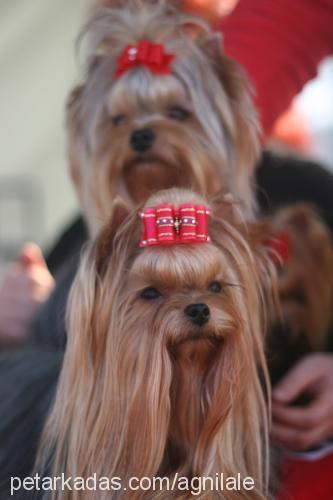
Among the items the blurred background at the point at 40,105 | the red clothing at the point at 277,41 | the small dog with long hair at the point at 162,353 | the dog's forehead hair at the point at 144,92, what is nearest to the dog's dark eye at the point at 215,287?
the small dog with long hair at the point at 162,353

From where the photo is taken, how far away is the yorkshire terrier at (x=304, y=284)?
1800 mm

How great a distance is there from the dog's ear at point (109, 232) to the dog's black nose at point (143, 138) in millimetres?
391

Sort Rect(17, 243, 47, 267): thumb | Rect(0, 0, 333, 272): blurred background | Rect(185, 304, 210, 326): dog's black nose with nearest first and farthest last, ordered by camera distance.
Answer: Rect(185, 304, 210, 326): dog's black nose → Rect(17, 243, 47, 267): thumb → Rect(0, 0, 333, 272): blurred background

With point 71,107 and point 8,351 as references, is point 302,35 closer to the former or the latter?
point 71,107

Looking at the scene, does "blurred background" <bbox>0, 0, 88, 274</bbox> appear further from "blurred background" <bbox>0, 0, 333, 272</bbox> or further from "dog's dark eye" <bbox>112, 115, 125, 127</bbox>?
"dog's dark eye" <bbox>112, 115, 125, 127</bbox>

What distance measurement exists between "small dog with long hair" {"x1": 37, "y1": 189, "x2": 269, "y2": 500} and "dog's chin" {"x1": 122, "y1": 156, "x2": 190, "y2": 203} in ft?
1.11

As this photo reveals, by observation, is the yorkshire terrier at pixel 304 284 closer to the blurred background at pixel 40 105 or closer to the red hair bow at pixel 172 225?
the red hair bow at pixel 172 225

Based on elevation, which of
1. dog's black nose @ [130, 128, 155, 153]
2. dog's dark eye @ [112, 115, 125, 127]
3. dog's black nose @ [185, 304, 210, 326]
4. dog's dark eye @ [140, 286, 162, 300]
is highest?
dog's dark eye @ [112, 115, 125, 127]

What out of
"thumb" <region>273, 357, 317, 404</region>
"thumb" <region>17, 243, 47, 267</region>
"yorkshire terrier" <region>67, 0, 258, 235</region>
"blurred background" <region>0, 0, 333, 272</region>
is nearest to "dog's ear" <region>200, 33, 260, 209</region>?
"yorkshire terrier" <region>67, 0, 258, 235</region>

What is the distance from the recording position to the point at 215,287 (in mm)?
1230

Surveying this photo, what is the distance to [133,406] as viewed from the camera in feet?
3.92

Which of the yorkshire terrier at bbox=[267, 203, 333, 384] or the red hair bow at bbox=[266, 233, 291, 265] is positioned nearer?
the red hair bow at bbox=[266, 233, 291, 265]

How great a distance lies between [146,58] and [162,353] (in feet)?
2.19

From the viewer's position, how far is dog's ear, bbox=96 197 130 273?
1.22 meters
